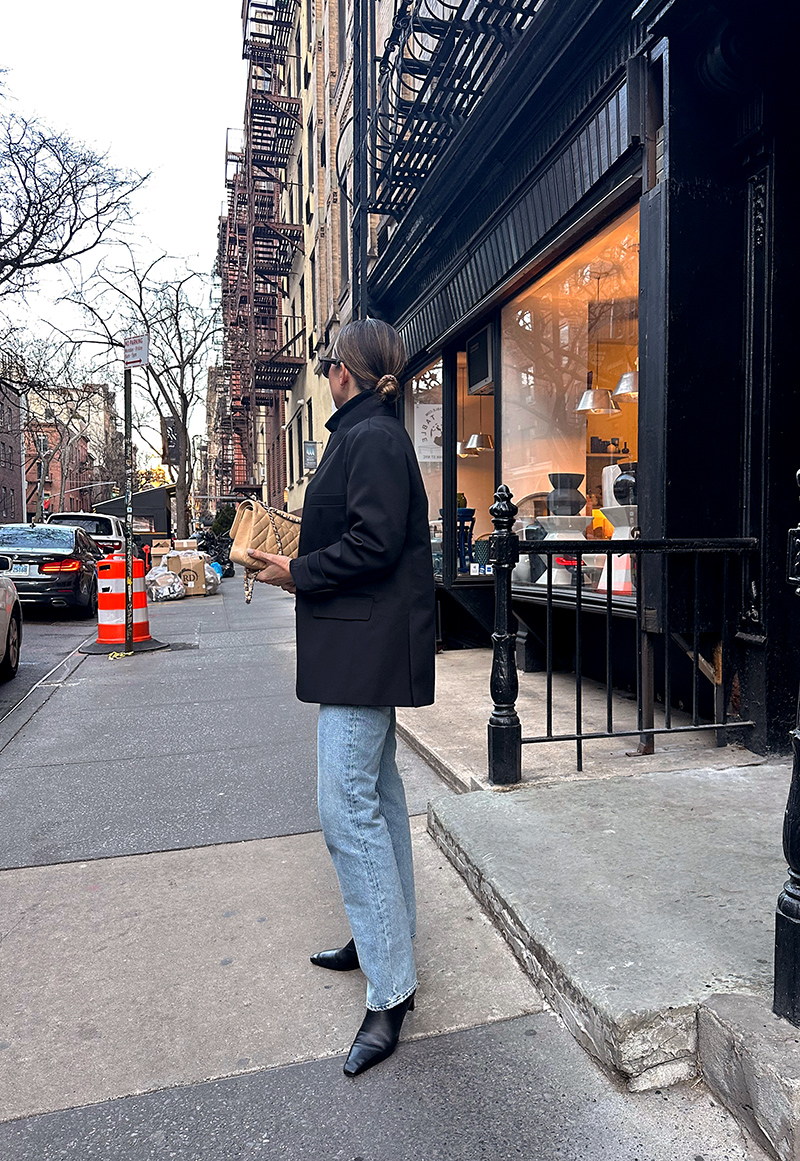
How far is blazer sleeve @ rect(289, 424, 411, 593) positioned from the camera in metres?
2.13

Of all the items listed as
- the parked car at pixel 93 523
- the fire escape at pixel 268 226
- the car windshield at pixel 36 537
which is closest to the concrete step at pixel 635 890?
the car windshield at pixel 36 537

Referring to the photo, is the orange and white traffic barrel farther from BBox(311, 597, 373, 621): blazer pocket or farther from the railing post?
BBox(311, 597, 373, 621): blazer pocket

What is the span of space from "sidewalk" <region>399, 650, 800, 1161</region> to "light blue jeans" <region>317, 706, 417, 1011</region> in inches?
19.9

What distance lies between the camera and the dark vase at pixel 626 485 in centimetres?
560

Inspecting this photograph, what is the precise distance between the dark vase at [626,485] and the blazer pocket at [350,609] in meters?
3.78

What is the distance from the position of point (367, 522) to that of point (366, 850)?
91 cm

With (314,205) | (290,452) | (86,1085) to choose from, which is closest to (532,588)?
(86,1085)

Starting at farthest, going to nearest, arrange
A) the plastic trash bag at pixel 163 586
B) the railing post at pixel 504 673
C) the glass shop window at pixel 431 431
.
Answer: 1. the plastic trash bag at pixel 163 586
2. the glass shop window at pixel 431 431
3. the railing post at pixel 504 673

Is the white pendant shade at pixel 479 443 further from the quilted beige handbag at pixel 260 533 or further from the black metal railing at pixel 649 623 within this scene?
the quilted beige handbag at pixel 260 533

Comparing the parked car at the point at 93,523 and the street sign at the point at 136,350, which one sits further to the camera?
the parked car at the point at 93,523

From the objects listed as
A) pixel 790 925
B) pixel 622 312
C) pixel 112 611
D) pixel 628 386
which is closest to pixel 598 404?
pixel 628 386

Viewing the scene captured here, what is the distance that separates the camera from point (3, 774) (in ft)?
16.5

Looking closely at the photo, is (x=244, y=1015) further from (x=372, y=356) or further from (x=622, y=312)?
(x=622, y=312)

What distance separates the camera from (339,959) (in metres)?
2.67
